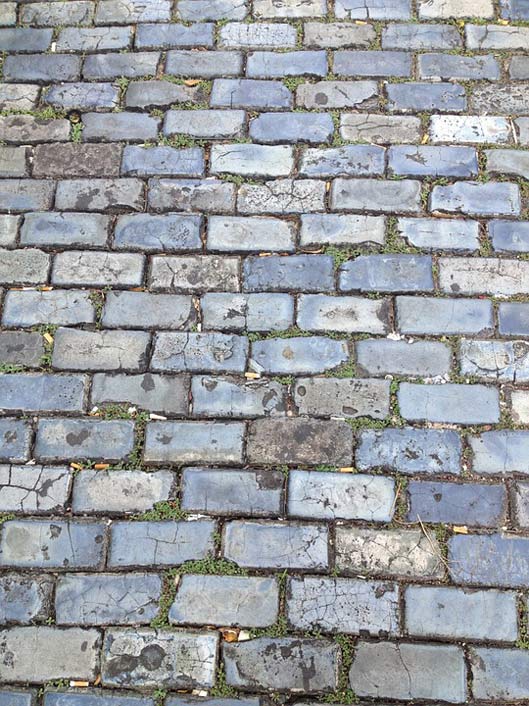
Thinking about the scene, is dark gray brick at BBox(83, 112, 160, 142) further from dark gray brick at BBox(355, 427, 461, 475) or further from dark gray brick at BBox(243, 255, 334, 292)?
dark gray brick at BBox(355, 427, 461, 475)

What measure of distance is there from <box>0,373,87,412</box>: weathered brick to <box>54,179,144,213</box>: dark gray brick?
0.75 meters

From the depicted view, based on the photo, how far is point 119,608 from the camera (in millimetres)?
2398

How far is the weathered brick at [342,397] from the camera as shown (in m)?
2.65

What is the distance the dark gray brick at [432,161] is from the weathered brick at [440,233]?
240 mm

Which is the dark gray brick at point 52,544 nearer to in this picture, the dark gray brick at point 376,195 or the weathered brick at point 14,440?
the weathered brick at point 14,440

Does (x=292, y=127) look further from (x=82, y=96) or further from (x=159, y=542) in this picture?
(x=159, y=542)

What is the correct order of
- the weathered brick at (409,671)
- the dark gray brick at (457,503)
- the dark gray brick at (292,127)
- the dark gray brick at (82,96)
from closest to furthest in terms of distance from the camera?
the weathered brick at (409,671) → the dark gray brick at (457,503) → the dark gray brick at (292,127) → the dark gray brick at (82,96)

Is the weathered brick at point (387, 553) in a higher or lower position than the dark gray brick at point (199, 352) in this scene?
lower

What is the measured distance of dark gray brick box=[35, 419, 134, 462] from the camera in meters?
2.62

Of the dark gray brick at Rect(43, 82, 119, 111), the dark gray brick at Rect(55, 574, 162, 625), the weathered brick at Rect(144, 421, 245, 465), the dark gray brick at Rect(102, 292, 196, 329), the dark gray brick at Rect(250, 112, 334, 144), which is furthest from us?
the dark gray brick at Rect(43, 82, 119, 111)

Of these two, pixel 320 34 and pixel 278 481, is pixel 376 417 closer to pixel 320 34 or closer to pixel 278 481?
pixel 278 481

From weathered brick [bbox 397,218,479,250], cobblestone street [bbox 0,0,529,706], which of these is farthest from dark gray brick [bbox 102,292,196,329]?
weathered brick [bbox 397,218,479,250]

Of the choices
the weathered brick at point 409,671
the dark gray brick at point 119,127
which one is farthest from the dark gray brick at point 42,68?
the weathered brick at point 409,671

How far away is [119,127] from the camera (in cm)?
326
